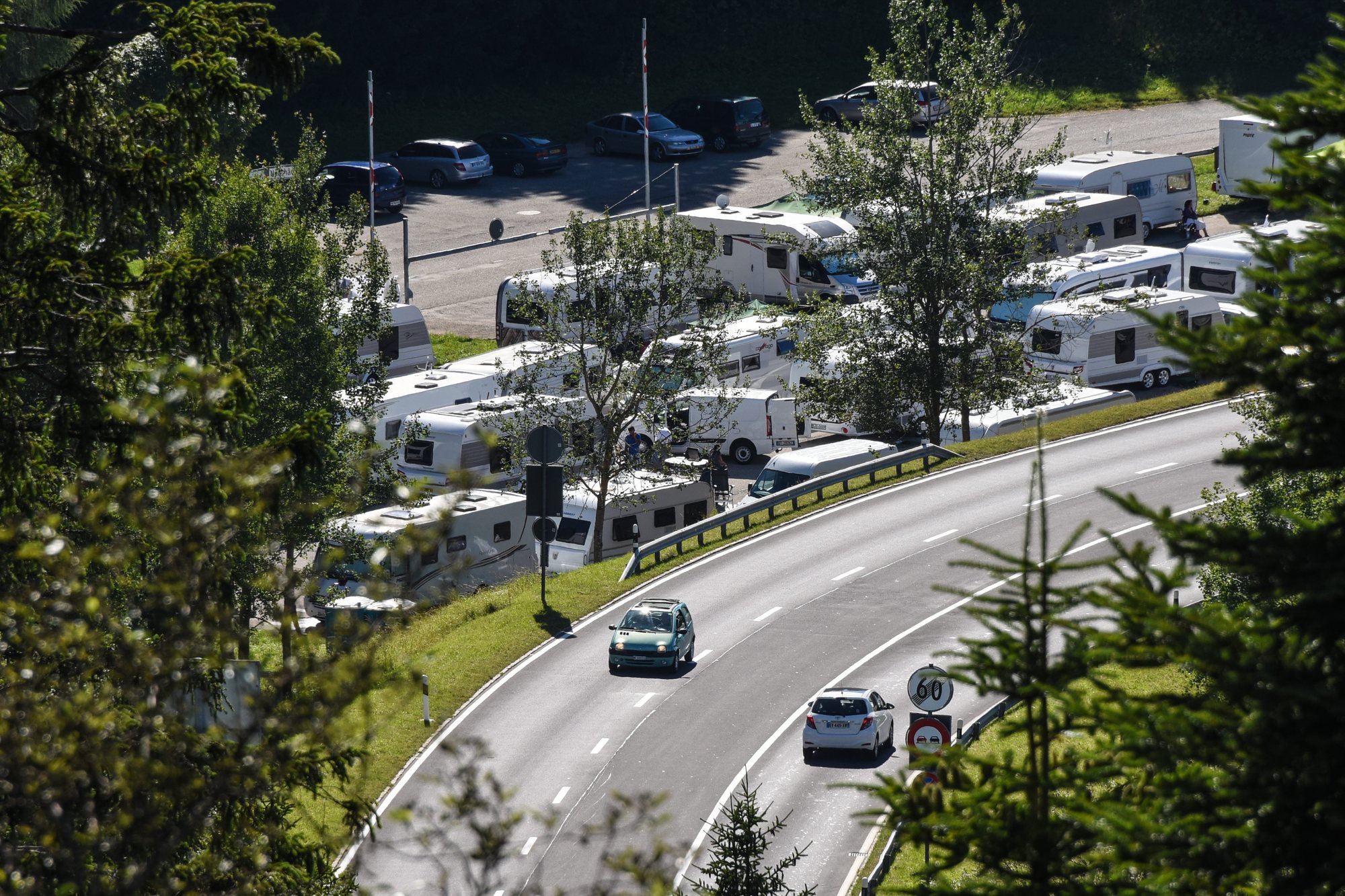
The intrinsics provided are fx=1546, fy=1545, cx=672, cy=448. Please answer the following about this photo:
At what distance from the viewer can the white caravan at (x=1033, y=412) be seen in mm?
34750

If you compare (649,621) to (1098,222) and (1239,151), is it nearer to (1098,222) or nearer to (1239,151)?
(1098,222)

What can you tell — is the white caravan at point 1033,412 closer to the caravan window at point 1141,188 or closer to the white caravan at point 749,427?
the white caravan at point 749,427

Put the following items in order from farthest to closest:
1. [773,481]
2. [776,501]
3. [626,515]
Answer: [773,481] < [626,515] < [776,501]

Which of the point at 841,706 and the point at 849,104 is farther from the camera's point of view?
the point at 849,104

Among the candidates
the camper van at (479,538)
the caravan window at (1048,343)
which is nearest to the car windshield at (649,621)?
the camper van at (479,538)

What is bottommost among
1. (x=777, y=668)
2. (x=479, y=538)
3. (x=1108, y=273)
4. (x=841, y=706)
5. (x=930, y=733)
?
(x=479, y=538)

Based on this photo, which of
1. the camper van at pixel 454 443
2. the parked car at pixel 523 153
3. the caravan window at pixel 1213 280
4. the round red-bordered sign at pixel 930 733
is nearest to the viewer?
the round red-bordered sign at pixel 930 733

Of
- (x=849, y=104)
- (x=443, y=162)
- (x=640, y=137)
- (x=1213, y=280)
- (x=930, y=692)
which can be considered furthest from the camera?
(x=849, y=104)

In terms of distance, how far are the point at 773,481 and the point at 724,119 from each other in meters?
35.1

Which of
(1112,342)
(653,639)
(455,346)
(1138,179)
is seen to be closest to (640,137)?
(1138,179)

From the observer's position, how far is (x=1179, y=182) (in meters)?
51.4

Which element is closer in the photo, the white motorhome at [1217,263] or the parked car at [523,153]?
the white motorhome at [1217,263]

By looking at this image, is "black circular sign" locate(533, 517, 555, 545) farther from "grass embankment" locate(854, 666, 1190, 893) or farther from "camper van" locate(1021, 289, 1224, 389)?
"camper van" locate(1021, 289, 1224, 389)

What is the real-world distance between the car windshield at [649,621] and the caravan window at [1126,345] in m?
20.5
